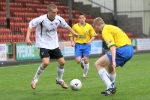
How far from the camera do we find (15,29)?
28.7m

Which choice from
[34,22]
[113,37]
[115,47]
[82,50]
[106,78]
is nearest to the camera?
[115,47]

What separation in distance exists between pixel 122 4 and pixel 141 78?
26162 mm

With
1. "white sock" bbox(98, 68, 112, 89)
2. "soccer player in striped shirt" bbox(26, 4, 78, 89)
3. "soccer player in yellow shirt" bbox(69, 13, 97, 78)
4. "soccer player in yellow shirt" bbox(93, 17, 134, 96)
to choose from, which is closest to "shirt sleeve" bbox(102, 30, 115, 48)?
"soccer player in yellow shirt" bbox(93, 17, 134, 96)

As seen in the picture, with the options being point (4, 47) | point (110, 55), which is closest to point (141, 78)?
point (110, 55)

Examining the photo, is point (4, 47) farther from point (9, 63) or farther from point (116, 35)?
point (116, 35)

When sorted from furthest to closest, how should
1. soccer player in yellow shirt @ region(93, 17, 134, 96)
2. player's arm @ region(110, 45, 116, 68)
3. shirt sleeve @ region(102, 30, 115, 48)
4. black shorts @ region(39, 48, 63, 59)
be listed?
black shorts @ region(39, 48, 63, 59) < soccer player in yellow shirt @ region(93, 17, 134, 96) < shirt sleeve @ region(102, 30, 115, 48) < player's arm @ region(110, 45, 116, 68)

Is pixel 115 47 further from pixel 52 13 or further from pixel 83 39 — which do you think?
pixel 83 39

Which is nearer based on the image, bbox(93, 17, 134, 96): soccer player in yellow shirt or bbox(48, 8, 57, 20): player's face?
bbox(93, 17, 134, 96): soccer player in yellow shirt

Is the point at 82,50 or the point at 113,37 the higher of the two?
the point at 113,37

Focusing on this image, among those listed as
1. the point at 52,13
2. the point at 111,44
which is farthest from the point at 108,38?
the point at 52,13

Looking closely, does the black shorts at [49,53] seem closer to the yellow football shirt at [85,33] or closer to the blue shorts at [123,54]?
the blue shorts at [123,54]

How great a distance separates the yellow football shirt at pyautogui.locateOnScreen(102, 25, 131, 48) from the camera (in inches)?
389

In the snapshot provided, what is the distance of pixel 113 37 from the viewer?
10.1 metres

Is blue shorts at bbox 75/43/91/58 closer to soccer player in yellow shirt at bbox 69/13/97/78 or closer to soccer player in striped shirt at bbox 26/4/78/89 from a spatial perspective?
soccer player in yellow shirt at bbox 69/13/97/78
